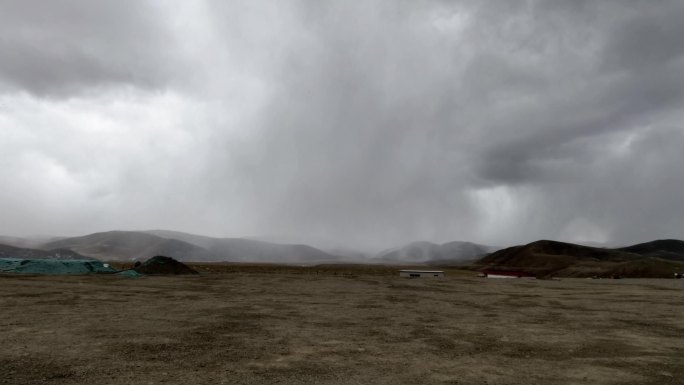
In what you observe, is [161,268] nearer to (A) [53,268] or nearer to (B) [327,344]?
(A) [53,268]

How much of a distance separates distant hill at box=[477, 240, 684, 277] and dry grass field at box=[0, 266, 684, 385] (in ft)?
271

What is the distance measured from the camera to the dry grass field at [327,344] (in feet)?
37.8

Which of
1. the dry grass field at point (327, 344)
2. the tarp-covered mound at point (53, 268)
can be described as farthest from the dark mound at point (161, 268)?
the dry grass field at point (327, 344)

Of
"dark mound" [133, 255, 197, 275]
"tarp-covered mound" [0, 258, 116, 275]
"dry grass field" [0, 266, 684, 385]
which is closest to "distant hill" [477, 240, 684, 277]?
Answer: "dry grass field" [0, 266, 684, 385]

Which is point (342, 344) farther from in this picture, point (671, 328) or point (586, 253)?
point (586, 253)

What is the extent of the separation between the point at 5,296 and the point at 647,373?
3529cm

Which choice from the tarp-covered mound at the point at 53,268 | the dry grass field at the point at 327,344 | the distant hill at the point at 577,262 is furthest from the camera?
the distant hill at the point at 577,262

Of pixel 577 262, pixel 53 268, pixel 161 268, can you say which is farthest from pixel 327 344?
pixel 577 262

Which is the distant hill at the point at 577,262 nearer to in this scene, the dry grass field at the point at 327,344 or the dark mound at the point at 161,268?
the dry grass field at the point at 327,344

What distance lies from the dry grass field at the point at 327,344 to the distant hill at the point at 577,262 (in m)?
82.6

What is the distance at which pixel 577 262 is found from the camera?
406ft

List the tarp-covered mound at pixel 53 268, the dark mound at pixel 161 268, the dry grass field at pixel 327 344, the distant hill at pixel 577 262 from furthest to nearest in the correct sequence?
the distant hill at pixel 577 262, the dark mound at pixel 161 268, the tarp-covered mound at pixel 53 268, the dry grass field at pixel 327 344

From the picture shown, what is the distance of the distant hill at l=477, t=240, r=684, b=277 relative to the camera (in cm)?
9594

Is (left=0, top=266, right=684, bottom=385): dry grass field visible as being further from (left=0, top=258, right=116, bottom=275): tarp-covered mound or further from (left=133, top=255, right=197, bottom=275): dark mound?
(left=133, top=255, right=197, bottom=275): dark mound
